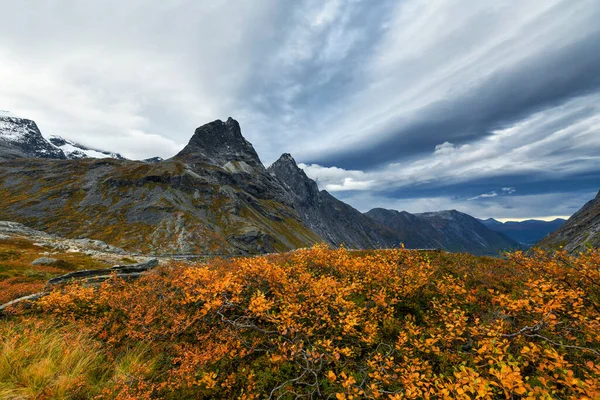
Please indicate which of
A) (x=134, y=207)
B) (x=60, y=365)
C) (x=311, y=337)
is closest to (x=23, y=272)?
(x=60, y=365)

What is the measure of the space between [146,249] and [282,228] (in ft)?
345

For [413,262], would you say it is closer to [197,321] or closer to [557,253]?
[557,253]

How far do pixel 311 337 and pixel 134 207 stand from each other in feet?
451

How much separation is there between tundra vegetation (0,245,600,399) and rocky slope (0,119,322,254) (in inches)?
3755

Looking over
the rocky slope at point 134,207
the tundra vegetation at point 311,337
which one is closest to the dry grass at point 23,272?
the tundra vegetation at point 311,337

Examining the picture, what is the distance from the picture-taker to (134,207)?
119 m

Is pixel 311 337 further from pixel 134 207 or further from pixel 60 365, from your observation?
pixel 134 207

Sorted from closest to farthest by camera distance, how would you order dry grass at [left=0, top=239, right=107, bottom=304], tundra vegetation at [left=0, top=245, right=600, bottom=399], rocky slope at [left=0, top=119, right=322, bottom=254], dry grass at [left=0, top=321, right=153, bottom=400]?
tundra vegetation at [left=0, top=245, right=600, bottom=399]
dry grass at [left=0, top=321, right=153, bottom=400]
dry grass at [left=0, top=239, right=107, bottom=304]
rocky slope at [left=0, top=119, right=322, bottom=254]

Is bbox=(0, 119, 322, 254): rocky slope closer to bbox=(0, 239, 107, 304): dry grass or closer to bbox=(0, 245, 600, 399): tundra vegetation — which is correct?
bbox=(0, 239, 107, 304): dry grass

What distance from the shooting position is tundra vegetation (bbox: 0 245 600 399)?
6406 millimetres

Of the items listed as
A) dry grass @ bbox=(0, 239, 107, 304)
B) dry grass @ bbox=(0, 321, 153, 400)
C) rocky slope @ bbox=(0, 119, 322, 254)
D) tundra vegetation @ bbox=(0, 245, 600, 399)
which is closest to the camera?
tundra vegetation @ bbox=(0, 245, 600, 399)

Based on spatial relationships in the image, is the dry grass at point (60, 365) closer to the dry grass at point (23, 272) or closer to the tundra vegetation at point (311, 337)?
the tundra vegetation at point (311, 337)

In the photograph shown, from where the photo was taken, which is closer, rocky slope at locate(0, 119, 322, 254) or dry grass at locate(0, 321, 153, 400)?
dry grass at locate(0, 321, 153, 400)

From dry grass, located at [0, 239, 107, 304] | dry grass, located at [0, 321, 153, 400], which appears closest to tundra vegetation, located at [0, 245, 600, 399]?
dry grass, located at [0, 321, 153, 400]
